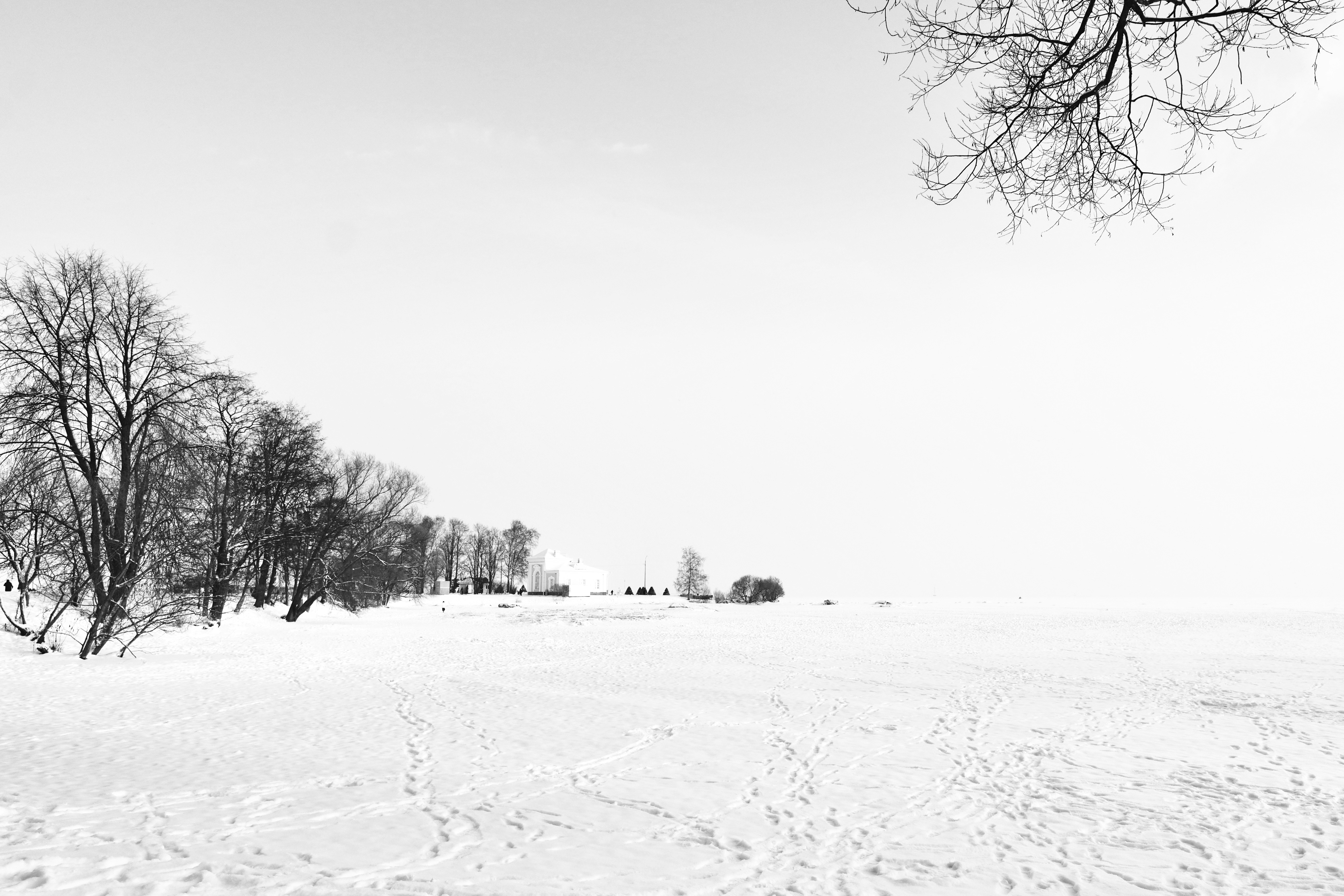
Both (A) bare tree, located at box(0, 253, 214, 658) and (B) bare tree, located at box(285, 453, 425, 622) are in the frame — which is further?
(B) bare tree, located at box(285, 453, 425, 622)

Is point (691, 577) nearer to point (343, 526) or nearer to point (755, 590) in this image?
point (755, 590)

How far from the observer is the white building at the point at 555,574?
119m

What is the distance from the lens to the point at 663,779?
9.30 meters

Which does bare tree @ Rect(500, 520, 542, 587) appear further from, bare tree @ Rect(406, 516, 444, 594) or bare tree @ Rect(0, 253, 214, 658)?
bare tree @ Rect(0, 253, 214, 658)

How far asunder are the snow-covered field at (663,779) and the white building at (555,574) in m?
98.2

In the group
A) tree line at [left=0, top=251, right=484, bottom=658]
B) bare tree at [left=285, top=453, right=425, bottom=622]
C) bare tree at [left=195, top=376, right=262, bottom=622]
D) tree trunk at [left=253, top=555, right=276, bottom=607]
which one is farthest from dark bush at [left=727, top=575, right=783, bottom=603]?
tree line at [left=0, top=251, right=484, bottom=658]

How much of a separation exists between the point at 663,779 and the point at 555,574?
370 feet

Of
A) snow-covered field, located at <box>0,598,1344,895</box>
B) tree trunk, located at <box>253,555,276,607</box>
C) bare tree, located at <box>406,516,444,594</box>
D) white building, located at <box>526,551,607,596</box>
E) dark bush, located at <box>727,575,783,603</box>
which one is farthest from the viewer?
white building, located at <box>526,551,607,596</box>

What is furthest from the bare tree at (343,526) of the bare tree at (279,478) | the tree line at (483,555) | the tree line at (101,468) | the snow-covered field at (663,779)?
the tree line at (483,555)

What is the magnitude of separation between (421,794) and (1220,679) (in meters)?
19.7

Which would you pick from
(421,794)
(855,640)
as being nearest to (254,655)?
(421,794)

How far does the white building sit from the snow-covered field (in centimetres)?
9823

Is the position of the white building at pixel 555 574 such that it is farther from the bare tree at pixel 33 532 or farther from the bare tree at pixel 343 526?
the bare tree at pixel 33 532

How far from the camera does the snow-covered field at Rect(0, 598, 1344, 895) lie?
20.4 feet
